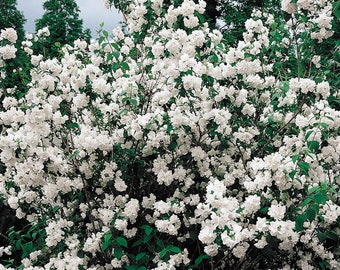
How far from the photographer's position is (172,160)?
3.87 meters

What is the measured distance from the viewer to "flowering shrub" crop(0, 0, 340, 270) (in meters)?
3.22

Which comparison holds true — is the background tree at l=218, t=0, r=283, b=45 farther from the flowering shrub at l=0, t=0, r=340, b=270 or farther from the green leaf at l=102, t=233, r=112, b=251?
the green leaf at l=102, t=233, r=112, b=251

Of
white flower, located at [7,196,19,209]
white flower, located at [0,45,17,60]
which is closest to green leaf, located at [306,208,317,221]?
white flower, located at [7,196,19,209]

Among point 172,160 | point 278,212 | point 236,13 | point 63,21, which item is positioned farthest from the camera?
point 63,21

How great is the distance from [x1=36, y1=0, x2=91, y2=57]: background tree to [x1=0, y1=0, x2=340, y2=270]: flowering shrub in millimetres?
19281

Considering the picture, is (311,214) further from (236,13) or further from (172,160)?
(236,13)

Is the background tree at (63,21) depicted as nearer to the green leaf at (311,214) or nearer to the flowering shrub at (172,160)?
the flowering shrub at (172,160)

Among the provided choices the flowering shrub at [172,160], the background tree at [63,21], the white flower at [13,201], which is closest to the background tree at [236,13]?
the background tree at [63,21]

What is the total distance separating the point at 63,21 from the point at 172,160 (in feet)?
69.7

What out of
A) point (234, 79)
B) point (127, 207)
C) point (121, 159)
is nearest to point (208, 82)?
point (234, 79)

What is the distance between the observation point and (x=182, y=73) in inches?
139

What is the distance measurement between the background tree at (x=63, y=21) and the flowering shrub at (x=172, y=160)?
19.3 m

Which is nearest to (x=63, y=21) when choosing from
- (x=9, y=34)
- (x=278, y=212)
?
(x=9, y=34)

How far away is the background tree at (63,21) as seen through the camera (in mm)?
22737
